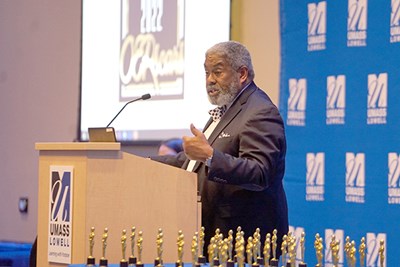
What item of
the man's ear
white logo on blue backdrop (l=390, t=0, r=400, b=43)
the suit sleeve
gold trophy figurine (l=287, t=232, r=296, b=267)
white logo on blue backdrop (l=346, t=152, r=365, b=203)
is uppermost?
white logo on blue backdrop (l=390, t=0, r=400, b=43)

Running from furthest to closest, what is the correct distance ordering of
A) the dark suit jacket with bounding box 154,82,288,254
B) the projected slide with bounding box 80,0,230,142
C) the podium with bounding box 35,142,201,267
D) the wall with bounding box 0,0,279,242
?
1. the wall with bounding box 0,0,279,242
2. the projected slide with bounding box 80,0,230,142
3. the dark suit jacket with bounding box 154,82,288,254
4. the podium with bounding box 35,142,201,267

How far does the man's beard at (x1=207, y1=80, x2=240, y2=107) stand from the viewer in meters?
3.58

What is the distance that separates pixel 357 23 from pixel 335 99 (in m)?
0.44

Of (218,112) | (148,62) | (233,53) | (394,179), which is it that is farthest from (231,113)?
(148,62)

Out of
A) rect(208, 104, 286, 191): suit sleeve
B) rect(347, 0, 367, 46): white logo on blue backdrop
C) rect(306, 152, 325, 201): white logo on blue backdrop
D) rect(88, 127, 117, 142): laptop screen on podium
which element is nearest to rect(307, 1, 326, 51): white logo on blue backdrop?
rect(347, 0, 367, 46): white logo on blue backdrop

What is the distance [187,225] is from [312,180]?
1940 millimetres

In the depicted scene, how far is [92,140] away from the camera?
3.27 meters

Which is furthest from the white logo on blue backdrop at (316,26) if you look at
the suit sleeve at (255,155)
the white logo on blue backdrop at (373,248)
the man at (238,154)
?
the suit sleeve at (255,155)

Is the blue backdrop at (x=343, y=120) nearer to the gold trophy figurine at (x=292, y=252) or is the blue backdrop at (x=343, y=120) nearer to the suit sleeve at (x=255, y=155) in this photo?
the suit sleeve at (x=255, y=155)

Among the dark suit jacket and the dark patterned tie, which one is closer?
the dark suit jacket

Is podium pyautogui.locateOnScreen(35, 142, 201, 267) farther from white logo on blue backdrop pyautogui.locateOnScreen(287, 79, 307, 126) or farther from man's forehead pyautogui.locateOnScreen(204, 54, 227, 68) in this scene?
white logo on blue backdrop pyautogui.locateOnScreen(287, 79, 307, 126)

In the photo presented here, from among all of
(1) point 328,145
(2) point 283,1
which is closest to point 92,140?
(1) point 328,145

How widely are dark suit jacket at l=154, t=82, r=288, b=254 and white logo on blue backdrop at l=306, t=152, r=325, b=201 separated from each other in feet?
5.08

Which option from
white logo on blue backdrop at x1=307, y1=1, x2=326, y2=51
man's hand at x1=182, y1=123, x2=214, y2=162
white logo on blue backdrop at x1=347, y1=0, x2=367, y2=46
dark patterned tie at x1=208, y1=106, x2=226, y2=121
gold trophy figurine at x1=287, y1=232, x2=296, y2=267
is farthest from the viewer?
white logo on blue backdrop at x1=307, y1=1, x2=326, y2=51
